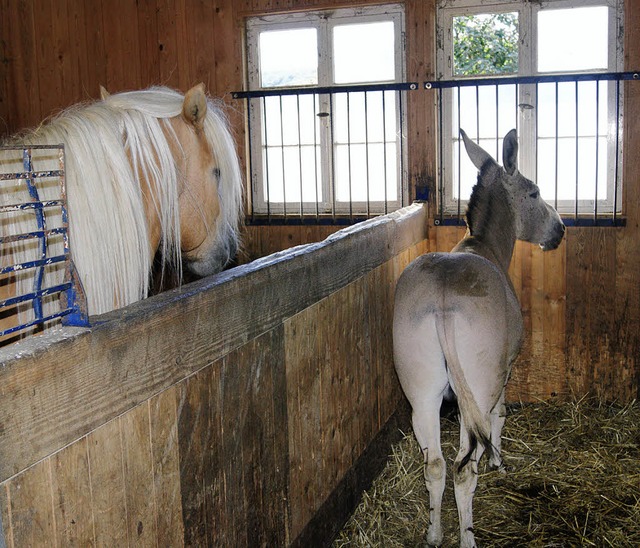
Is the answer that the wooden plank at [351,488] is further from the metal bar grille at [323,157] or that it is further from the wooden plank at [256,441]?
the metal bar grille at [323,157]

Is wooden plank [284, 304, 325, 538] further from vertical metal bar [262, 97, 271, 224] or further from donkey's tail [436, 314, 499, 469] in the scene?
vertical metal bar [262, 97, 271, 224]

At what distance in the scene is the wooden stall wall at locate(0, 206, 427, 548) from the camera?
39.4 inches

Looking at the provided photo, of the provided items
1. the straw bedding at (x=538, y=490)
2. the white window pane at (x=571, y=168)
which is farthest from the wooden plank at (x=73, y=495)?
the white window pane at (x=571, y=168)

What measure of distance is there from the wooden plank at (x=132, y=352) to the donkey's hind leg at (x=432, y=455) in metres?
0.63

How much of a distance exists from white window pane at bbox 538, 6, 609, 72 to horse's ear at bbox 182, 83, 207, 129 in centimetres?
265

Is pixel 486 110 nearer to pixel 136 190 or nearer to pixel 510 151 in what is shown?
pixel 510 151

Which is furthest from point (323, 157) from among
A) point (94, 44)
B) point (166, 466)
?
point (166, 466)

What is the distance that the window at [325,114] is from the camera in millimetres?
4070

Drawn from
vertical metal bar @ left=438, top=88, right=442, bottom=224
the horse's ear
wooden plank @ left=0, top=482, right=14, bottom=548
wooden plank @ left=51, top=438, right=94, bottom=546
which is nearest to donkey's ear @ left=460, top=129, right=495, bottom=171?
vertical metal bar @ left=438, top=88, right=442, bottom=224

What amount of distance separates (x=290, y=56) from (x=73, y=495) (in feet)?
11.6

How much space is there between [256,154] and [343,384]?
220 centimetres

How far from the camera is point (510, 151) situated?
3.13 metres

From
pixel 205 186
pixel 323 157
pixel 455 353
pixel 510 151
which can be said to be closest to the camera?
pixel 205 186

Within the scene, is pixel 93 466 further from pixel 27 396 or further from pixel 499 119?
pixel 499 119
